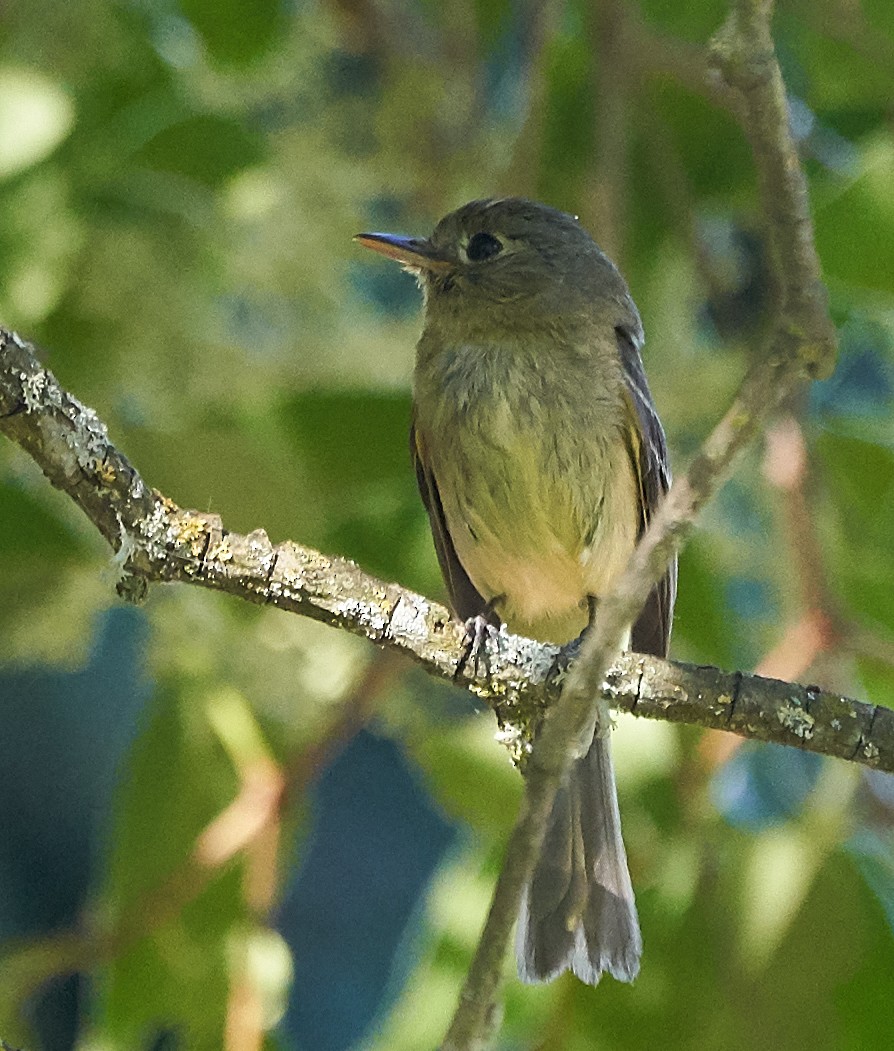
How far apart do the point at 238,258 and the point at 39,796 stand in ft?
5.70

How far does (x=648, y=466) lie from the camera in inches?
114

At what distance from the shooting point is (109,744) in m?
4.14

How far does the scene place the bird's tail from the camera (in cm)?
249

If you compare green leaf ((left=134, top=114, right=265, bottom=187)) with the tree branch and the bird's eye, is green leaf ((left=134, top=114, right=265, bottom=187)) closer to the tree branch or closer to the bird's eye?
the bird's eye

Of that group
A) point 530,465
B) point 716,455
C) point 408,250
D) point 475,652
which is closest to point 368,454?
point 530,465

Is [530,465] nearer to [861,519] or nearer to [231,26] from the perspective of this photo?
[861,519]

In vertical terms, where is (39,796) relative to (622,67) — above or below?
below

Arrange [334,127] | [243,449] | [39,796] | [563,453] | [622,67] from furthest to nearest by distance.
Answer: [39,796]
[334,127]
[622,67]
[563,453]
[243,449]

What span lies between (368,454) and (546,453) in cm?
36

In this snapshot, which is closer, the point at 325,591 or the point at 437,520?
the point at 325,591

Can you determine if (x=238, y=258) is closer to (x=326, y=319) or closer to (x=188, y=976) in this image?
(x=326, y=319)

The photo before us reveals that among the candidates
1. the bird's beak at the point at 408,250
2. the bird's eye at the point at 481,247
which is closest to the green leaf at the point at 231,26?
the bird's beak at the point at 408,250

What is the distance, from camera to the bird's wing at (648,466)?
2.84 metres

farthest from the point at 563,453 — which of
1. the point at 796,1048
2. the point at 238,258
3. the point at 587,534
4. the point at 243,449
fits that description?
the point at 796,1048
